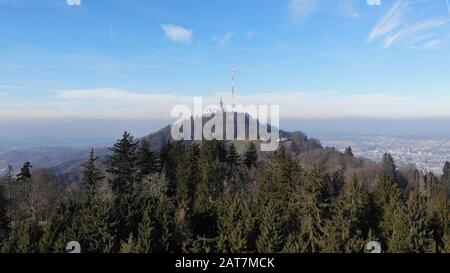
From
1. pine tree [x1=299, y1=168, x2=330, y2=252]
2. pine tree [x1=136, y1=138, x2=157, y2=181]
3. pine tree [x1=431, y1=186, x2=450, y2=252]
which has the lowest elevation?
pine tree [x1=431, y1=186, x2=450, y2=252]

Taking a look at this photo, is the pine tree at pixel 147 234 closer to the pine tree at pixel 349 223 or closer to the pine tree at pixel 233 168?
the pine tree at pixel 349 223

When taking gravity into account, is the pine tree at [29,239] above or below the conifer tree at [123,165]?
below

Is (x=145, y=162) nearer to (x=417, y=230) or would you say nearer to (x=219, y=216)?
(x=219, y=216)

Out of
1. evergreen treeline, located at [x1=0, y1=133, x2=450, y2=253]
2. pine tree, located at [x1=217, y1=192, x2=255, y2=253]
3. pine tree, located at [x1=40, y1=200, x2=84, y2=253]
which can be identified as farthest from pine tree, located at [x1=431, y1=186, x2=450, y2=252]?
pine tree, located at [x1=40, y1=200, x2=84, y2=253]

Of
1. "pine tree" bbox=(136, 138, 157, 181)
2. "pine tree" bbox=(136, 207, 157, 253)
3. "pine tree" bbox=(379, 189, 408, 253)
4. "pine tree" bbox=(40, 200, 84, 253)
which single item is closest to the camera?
"pine tree" bbox=(40, 200, 84, 253)

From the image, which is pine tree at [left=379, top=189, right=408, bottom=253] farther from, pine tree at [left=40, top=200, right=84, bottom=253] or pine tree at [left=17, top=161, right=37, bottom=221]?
pine tree at [left=17, top=161, right=37, bottom=221]

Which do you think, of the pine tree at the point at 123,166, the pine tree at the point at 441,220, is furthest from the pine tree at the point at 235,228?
the pine tree at the point at 441,220

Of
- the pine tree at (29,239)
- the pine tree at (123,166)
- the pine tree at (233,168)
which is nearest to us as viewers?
the pine tree at (29,239)
